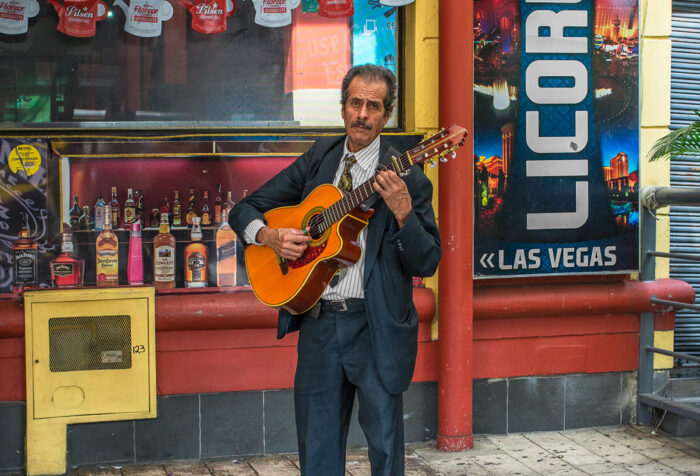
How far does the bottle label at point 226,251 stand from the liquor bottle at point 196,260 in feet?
0.24

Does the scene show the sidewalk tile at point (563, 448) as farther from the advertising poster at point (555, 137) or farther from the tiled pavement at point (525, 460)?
the advertising poster at point (555, 137)

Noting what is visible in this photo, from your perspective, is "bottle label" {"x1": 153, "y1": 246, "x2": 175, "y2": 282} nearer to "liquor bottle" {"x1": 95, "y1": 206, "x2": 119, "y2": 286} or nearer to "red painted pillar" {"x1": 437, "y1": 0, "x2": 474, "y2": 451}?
"liquor bottle" {"x1": 95, "y1": 206, "x2": 119, "y2": 286}

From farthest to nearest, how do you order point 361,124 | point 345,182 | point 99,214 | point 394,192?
point 99,214, point 345,182, point 361,124, point 394,192

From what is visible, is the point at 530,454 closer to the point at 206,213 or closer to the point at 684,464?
the point at 684,464

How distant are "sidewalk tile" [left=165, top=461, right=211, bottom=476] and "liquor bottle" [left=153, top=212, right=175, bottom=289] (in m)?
1.06

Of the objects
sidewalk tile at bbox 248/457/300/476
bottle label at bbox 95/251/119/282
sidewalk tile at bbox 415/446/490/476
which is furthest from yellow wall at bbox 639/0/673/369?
bottle label at bbox 95/251/119/282

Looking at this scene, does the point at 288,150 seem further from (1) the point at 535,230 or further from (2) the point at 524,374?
(2) the point at 524,374

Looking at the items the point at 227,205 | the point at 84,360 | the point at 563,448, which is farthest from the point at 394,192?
the point at 563,448

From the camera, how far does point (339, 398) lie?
3438 mm

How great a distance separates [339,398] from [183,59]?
111 inches

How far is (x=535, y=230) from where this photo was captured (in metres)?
5.53

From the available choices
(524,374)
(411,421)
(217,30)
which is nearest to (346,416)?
(411,421)

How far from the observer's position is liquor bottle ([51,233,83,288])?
507cm

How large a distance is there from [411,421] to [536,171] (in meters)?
1.78
